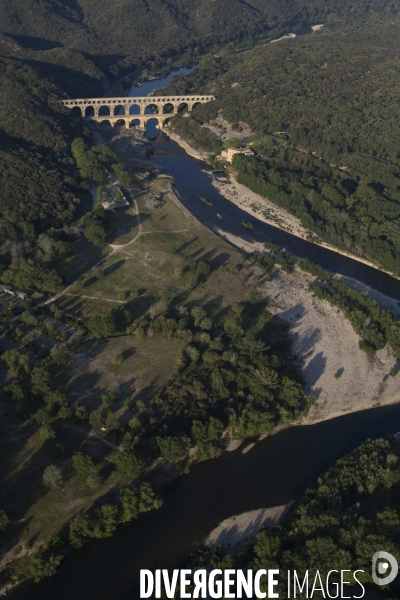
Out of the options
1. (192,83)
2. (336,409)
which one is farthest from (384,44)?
→ (336,409)

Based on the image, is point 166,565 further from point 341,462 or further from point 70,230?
point 70,230

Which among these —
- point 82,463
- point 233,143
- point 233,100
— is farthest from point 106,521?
point 233,100

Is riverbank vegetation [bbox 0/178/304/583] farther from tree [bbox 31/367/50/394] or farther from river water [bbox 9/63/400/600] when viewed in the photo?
river water [bbox 9/63/400/600]

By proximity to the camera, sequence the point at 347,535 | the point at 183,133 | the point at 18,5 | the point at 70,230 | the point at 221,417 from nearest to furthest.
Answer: the point at 347,535
the point at 221,417
the point at 70,230
the point at 183,133
the point at 18,5

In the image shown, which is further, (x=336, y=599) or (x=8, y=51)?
(x=8, y=51)

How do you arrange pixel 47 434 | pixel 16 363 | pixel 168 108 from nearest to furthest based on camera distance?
pixel 47 434
pixel 16 363
pixel 168 108

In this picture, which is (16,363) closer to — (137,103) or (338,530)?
(338,530)
